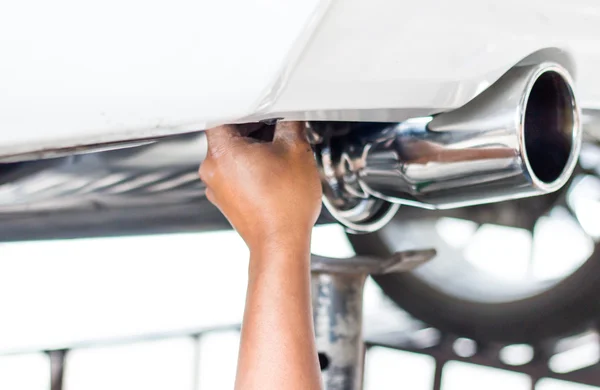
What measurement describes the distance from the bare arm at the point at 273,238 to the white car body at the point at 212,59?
0.12 m

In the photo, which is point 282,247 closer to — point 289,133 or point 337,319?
point 289,133

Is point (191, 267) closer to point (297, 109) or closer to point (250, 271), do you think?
point (250, 271)

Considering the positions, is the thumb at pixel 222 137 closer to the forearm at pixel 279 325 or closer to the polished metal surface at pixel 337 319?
the forearm at pixel 279 325

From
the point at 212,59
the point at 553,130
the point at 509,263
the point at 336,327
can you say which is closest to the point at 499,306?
the point at 509,263

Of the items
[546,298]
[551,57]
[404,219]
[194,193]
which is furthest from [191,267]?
[551,57]

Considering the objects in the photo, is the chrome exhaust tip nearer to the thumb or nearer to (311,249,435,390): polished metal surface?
the thumb

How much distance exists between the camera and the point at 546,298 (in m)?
1.49

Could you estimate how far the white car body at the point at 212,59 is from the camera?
32 cm

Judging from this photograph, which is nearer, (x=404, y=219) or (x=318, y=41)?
(x=318, y=41)

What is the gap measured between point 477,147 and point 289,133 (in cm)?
15

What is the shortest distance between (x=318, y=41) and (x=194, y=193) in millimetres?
444

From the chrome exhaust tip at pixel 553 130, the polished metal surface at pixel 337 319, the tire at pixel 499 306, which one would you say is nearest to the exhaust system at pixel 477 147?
the chrome exhaust tip at pixel 553 130

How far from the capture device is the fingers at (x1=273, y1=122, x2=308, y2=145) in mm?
546

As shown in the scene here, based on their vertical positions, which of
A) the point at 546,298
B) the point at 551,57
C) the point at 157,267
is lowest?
the point at 551,57
